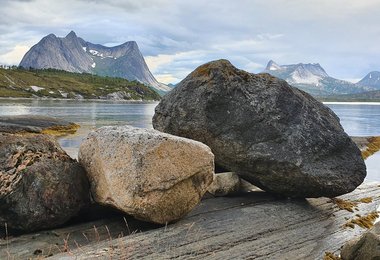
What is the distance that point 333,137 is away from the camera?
16.6 m

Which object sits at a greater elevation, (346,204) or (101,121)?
(346,204)

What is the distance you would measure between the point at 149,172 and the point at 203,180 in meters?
2.10

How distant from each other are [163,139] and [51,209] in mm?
3927

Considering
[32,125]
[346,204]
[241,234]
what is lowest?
[32,125]

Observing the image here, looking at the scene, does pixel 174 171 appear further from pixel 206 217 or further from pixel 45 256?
pixel 45 256

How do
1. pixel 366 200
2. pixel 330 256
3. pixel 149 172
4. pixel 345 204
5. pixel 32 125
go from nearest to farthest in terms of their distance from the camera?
pixel 149 172 < pixel 330 256 < pixel 345 204 < pixel 366 200 < pixel 32 125

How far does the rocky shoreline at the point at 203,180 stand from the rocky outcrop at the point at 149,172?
0.10 feet

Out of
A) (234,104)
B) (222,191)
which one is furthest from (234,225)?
(234,104)

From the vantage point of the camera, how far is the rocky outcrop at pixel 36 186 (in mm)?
12016

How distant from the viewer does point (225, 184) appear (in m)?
16.2

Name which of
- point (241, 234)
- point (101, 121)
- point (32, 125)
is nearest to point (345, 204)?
point (241, 234)

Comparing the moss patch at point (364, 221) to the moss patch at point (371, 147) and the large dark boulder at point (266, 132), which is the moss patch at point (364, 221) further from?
the moss patch at point (371, 147)

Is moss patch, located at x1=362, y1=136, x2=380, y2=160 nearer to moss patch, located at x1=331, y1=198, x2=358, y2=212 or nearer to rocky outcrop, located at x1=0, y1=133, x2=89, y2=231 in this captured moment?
moss patch, located at x1=331, y1=198, x2=358, y2=212

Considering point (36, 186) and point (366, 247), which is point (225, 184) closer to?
point (366, 247)
